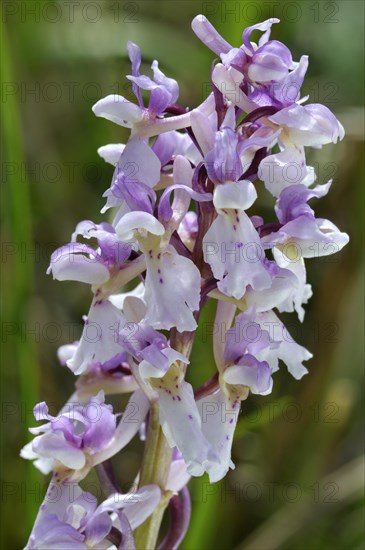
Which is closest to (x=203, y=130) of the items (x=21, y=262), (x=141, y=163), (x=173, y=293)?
(x=141, y=163)

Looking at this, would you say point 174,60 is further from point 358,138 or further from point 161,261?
point 161,261

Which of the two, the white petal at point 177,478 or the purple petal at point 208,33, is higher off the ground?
the purple petal at point 208,33

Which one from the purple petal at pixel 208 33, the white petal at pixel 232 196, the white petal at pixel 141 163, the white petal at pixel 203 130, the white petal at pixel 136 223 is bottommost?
the white petal at pixel 136 223

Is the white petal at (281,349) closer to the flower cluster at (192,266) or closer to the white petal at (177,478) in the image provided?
the flower cluster at (192,266)

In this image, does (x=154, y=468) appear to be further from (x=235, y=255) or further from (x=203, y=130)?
(x=203, y=130)

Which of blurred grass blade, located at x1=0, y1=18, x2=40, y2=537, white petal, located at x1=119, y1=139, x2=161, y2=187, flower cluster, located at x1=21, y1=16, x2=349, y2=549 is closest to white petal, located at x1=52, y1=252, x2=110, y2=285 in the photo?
flower cluster, located at x1=21, y1=16, x2=349, y2=549

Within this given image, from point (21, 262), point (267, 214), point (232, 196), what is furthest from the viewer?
point (267, 214)

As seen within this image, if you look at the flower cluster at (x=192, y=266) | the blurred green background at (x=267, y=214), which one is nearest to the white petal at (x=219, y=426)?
the flower cluster at (x=192, y=266)

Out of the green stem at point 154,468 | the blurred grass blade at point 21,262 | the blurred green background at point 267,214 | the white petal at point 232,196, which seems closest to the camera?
the white petal at point 232,196
